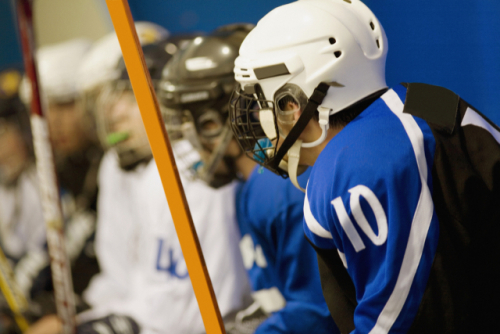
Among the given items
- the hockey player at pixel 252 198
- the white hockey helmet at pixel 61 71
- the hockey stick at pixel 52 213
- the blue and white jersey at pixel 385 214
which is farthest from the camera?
the white hockey helmet at pixel 61 71

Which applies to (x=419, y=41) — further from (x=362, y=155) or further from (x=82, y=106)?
(x=82, y=106)

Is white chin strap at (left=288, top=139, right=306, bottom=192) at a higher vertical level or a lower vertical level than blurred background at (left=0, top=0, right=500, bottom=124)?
lower

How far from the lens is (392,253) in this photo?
2.05 ft

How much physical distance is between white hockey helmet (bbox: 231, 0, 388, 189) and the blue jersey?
34cm

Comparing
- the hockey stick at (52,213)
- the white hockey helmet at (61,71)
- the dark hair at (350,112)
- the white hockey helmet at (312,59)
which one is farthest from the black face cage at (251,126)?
the white hockey helmet at (61,71)

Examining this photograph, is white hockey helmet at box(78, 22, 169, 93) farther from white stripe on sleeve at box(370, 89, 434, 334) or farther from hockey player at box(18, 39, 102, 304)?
white stripe on sleeve at box(370, 89, 434, 334)

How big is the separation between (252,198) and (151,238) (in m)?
0.54

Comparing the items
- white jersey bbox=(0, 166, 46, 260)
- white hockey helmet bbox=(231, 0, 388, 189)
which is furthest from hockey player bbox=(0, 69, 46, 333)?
white hockey helmet bbox=(231, 0, 388, 189)

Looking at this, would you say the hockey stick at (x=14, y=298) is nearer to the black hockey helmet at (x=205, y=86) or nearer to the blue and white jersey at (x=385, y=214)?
the black hockey helmet at (x=205, y=86)

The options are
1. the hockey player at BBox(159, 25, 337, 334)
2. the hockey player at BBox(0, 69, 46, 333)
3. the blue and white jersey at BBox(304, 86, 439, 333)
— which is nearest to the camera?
the blue and white jersey at BBox(304, 86, 439, 333)

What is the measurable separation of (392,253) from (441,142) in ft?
0.61

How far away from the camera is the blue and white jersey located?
0.63 meters

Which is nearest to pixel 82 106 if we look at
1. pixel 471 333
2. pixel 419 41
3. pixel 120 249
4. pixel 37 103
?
pixel 37 103

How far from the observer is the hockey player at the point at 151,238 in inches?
56.1
